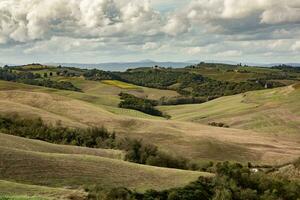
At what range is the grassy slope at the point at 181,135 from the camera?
92875mm

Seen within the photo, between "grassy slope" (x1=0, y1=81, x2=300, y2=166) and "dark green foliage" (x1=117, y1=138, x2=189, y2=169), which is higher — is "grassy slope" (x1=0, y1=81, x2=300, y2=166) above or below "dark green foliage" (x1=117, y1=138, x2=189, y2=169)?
below

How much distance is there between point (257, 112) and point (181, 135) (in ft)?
153

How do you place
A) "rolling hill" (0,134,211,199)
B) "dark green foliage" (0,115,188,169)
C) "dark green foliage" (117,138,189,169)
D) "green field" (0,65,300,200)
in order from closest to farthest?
"rolling hill" (0,134,211,199)
"green field" (0,65,300,200)
"dark green foliage" (117,138,189,169)
"dark green foliage" (0,115,188,169)

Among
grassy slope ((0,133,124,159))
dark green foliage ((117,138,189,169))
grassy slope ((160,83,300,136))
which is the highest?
grassy slope ((0,133,124,159))

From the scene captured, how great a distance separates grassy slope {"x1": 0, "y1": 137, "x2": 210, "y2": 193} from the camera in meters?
42.5

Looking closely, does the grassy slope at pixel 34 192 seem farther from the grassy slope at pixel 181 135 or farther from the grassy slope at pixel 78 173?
the grassy slope at pixel 181 135

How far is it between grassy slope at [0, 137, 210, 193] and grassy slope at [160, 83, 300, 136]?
79009 mm

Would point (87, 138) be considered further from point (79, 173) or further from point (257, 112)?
point (257, 112)

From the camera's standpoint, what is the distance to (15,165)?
44.2 m

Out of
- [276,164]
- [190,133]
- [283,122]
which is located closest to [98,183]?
[276,164]

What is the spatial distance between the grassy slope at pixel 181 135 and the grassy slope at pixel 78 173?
38084 mm

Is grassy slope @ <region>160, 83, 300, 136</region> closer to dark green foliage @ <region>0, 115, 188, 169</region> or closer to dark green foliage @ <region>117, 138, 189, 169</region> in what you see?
dark green foliage @ <region>0, 115, 188, 169</region>

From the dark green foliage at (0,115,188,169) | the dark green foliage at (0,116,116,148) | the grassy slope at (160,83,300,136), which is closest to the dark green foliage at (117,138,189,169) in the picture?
the dark green foliage at (0,115,188,169)

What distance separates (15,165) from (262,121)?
327ft
